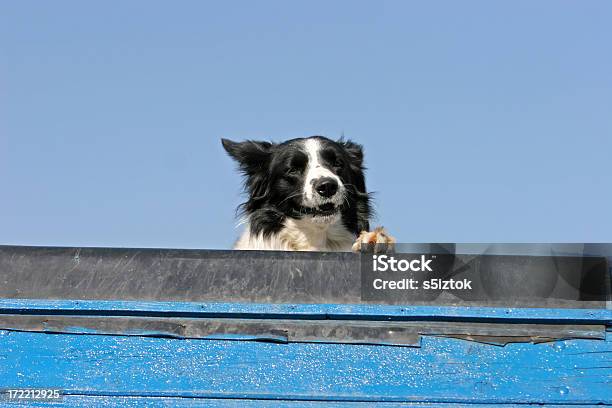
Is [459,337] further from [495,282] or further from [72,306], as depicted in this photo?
[72,306]

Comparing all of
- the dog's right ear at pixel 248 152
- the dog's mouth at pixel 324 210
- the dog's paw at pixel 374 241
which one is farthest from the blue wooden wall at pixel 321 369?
the dog's right ear at pixel 248 152

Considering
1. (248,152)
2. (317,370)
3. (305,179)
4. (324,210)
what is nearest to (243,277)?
(317,370)

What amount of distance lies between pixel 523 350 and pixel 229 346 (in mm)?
1052

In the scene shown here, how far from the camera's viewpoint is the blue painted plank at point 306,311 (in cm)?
315

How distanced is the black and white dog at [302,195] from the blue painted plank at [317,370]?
7.95 feet

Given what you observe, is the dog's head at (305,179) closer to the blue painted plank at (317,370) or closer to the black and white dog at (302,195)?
the black and white dog at (302,195)

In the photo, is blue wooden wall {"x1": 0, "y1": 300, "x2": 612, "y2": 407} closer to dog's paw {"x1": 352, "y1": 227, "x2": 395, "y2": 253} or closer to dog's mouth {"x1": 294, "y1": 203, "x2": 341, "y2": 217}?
dog's paw {"x1": 352, "y1": 227, "x2": 395, "y2": 253}

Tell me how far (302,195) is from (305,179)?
0.13 m

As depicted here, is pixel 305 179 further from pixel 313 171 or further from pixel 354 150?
pixel 354 150

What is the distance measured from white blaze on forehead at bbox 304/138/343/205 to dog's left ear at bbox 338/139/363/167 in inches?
20.2

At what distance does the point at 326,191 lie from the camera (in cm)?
556

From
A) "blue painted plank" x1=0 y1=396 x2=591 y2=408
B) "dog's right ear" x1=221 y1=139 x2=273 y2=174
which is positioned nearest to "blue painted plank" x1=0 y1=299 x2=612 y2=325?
"blue painted plank" x1=0 y1=396 x2=591 y2=408

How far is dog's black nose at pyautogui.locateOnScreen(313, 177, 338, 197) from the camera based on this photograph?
5.55 meters

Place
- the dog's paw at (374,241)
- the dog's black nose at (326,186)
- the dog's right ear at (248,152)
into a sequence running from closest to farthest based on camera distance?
the dog's paw at (374,241)
the dog's black nose at (326,186)
the dog's right ear at (248,152)
